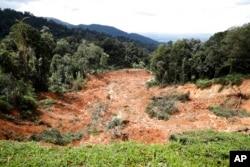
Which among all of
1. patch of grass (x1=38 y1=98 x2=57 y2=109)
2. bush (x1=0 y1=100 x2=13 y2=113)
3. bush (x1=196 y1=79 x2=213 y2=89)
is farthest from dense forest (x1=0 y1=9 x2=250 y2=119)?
bush (x1=196 y1=79 x2=213 y2=89)

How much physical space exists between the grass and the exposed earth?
152 inches

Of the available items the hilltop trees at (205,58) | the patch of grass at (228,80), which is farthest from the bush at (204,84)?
the hilltop trees at (205,58)

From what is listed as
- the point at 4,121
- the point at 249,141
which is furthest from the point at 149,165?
the point at 4,121

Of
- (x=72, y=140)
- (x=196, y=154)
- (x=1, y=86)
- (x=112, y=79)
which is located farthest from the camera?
(x=112, y=79)

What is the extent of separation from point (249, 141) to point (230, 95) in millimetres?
18172

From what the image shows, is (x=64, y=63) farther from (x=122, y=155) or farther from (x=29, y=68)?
(x=122, y=155)

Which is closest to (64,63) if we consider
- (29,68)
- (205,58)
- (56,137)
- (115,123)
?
(29,68)

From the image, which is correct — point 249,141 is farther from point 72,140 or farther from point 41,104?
point 41,104

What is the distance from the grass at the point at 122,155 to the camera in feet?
32.7

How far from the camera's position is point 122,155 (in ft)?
33.9

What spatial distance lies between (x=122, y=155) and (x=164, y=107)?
1939cm

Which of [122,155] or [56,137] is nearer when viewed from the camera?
[122,155]

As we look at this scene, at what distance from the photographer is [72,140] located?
17438 millimetres

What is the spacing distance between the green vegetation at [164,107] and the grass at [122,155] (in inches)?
544
